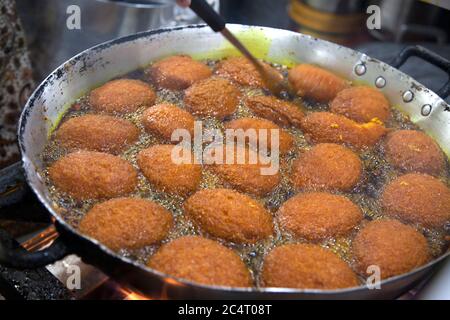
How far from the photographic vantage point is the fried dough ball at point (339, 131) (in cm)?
173

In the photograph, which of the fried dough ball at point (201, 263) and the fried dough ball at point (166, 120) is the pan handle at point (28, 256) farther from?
the fried dough ball at point (166, 120)

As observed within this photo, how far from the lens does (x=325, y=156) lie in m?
1.60

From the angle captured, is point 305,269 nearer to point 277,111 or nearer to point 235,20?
point 277,111

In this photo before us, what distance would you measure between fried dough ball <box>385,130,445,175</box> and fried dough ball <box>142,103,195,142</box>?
2.44ft

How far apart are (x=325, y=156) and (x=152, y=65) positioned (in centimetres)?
86

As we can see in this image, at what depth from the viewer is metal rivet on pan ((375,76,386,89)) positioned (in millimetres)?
1975

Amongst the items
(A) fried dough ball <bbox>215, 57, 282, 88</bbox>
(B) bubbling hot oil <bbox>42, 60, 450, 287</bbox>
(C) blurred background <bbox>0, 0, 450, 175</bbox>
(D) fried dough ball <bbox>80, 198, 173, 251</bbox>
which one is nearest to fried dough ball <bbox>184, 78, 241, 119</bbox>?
(B) bubbling hot oil <bbox>42, 60, 450, 287</bbox>

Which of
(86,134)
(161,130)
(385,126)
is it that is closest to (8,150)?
(86,134)

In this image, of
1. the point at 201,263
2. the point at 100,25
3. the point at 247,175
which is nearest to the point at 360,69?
the point at 247,175

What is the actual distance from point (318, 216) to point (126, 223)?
57cm

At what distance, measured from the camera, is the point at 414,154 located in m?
1.67

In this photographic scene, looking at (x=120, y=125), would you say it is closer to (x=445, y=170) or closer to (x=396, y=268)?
(x=396, y=268)
